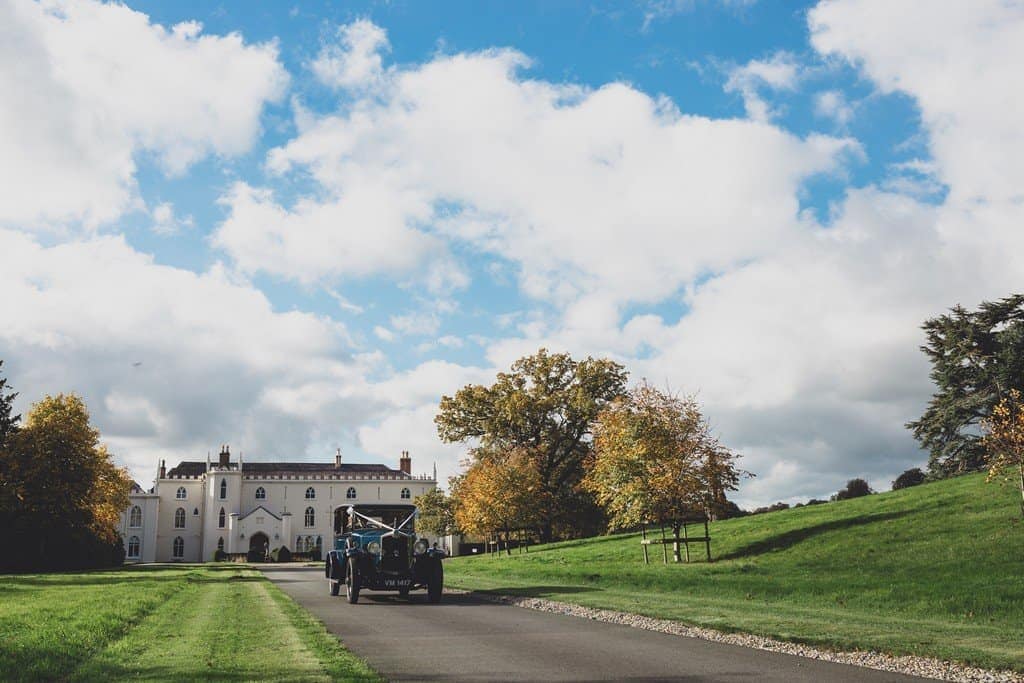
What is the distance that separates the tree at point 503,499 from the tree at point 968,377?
86.3ft

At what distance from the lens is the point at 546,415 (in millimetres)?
64875

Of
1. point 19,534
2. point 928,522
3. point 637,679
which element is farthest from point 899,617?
point 19,534

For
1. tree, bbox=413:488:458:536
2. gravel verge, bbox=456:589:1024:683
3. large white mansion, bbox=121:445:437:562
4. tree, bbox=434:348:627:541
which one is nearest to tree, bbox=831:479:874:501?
tree, bbox=434:348:627:541

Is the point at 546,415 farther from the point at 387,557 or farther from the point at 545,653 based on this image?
the point at 545,653

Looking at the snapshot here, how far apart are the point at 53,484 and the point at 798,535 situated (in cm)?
4328

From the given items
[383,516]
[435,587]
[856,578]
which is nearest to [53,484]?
[383,516]

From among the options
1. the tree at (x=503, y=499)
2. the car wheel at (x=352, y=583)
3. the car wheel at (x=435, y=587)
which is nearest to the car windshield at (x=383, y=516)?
the car wheel at (x=352, y=583)

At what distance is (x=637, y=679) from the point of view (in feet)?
34.0

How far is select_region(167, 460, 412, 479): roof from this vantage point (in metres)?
119

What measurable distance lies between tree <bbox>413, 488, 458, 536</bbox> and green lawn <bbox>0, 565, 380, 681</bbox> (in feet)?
187

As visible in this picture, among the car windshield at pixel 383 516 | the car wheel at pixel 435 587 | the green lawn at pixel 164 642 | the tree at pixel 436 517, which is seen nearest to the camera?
the green lawn at pixel 164 642

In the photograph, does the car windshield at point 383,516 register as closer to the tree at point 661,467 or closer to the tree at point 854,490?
the tree at point 661,467

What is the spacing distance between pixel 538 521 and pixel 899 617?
3929cm

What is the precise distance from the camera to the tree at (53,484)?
50.2 metres
